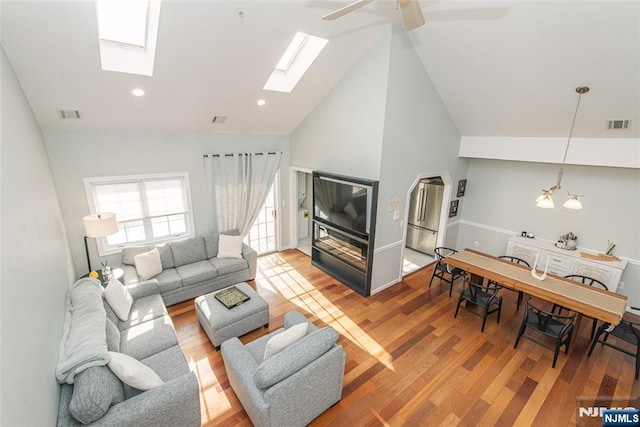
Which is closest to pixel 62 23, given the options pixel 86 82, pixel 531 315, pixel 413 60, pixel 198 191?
pixel 86 82

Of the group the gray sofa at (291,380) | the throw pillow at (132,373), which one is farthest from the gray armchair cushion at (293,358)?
the throw pillow at (132,373)

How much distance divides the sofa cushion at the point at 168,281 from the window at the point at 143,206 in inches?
33.0

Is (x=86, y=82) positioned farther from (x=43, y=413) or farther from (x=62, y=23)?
(x=43, y=413)

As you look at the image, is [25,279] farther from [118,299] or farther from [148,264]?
[148,264]

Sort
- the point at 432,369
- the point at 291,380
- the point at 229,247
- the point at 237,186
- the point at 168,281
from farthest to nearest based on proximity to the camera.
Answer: the point at 237,186
the point at 229,247
the point at 168,281
the point at 432,369
the point at 291,380

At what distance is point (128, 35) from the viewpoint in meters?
3.28

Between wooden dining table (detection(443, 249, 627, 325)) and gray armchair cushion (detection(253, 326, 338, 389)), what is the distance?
9.63 feet

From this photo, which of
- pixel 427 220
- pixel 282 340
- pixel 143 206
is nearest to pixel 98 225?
pixel 143 206

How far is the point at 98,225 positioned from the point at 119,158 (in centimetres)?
125

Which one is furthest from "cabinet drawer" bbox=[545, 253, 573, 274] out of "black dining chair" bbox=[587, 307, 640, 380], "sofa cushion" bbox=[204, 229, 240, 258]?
"sofa cushion" bbox=[204, 229, 240, 258]

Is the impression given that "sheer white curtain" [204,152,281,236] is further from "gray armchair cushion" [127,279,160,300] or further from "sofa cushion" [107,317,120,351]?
"sofa cushion" [107,317,120,351]

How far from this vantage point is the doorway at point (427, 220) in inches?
244

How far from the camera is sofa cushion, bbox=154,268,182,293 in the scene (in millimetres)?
4461

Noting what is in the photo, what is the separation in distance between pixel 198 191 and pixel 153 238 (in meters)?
1.18
